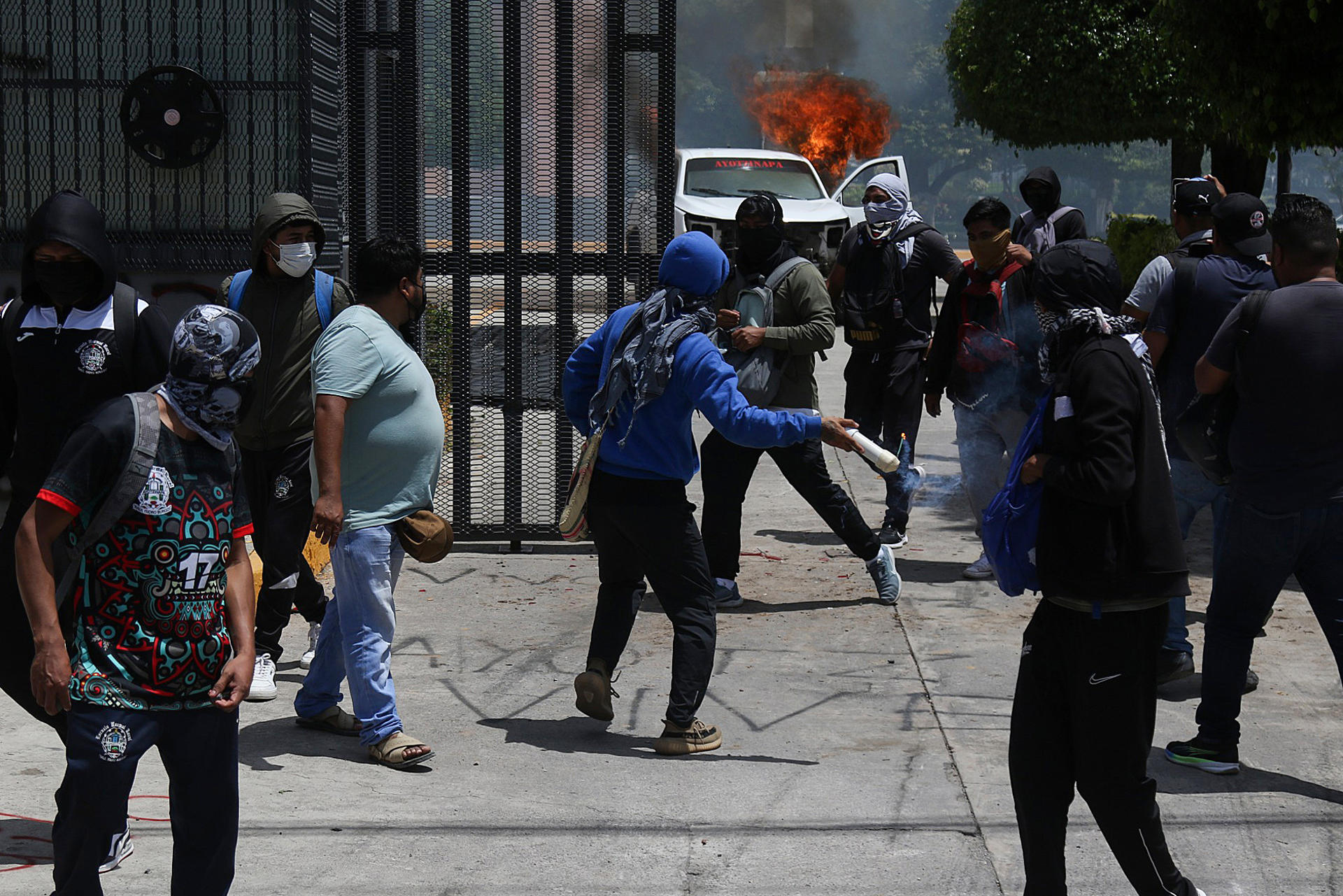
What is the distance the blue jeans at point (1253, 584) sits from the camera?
4.67 meters

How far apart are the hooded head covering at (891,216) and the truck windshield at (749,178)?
11770 millimetres

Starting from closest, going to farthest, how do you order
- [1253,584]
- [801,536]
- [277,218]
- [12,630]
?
[12,630] < [1253,584] < [277,218] < [801,536]

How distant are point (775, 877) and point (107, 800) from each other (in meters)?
1.76

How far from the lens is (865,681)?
19.4 feet

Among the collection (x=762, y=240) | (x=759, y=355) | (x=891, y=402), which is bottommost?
(x=891, y=402)

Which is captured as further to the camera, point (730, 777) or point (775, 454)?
point (775, 454)

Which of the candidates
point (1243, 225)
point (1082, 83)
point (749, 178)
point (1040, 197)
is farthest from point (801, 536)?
point (1082, 83)

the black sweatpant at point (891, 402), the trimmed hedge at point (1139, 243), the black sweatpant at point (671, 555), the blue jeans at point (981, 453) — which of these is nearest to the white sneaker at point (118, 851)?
the black sweatpant at point (671, 555)

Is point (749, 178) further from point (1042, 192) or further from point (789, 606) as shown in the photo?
point (789, 606)

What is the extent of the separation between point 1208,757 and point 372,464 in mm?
2827

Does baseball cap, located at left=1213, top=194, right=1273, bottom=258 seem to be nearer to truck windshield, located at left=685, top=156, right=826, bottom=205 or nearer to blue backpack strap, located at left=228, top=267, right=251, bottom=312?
blue backpack strap, located at left=228, top=267, right=251, bottom=312

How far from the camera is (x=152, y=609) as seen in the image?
10.2 ft

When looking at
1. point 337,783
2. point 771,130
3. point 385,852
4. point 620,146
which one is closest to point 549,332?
point 620,146

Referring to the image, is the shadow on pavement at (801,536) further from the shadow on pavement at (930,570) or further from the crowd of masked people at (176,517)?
the crowd of masked people at (176,517)
